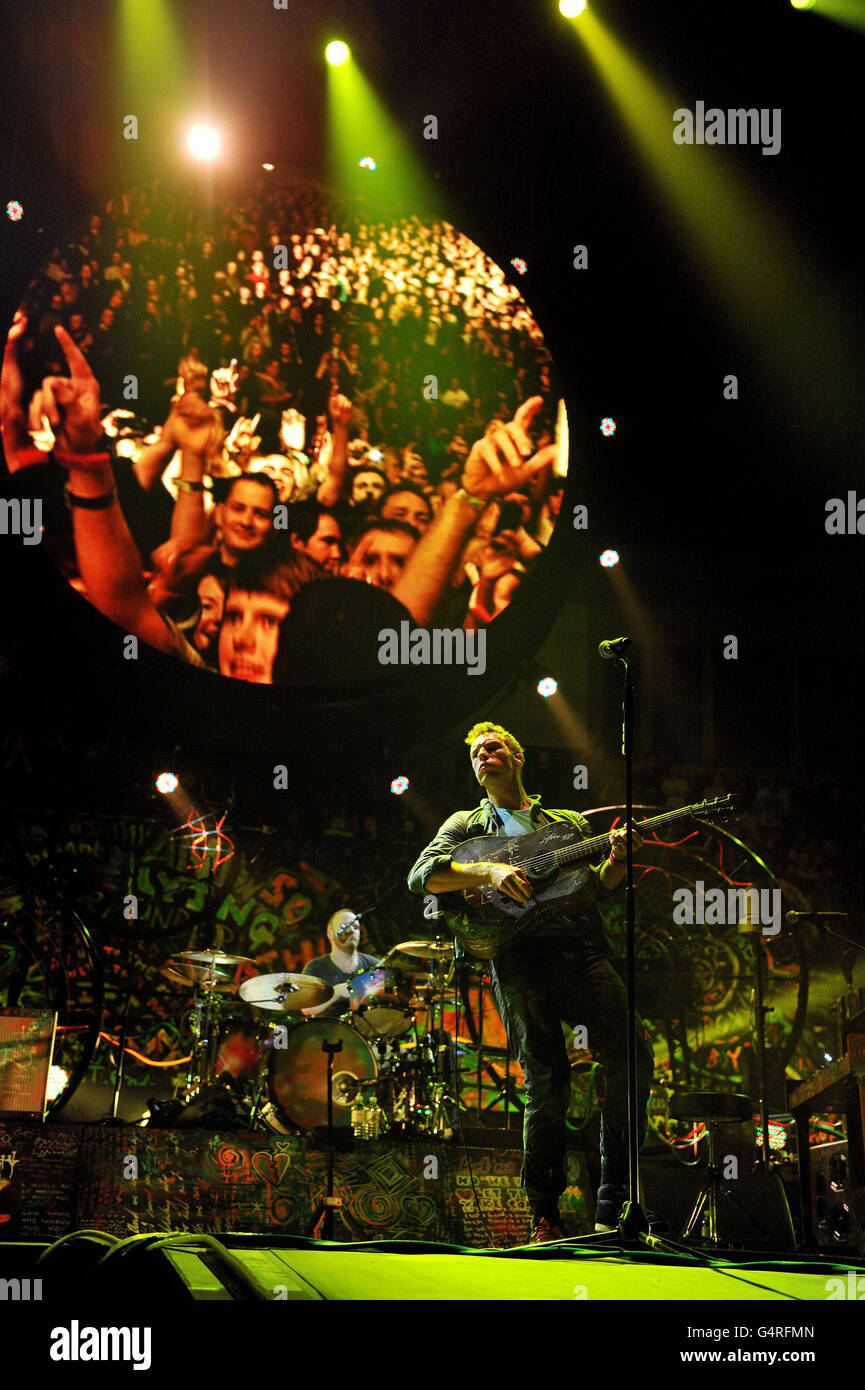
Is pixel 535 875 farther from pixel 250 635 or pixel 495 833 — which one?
pixel 250 635

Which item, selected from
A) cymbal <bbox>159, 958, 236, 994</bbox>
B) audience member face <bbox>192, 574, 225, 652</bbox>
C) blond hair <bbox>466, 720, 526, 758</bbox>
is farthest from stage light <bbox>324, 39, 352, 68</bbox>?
cymbal <bbox>159, 958, 236, 994</bbox>

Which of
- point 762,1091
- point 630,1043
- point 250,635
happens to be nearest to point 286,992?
point 762,1091

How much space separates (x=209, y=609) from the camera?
23.2ft

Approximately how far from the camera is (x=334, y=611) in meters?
7.29

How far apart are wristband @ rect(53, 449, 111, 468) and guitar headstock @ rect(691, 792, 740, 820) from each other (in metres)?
4.51

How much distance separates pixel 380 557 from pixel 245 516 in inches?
35.1

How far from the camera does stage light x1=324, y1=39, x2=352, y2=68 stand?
7586 millimetres

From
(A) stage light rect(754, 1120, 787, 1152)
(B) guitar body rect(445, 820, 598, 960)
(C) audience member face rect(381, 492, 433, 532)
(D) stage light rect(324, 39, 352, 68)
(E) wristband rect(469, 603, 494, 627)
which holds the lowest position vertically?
(A) stage light rect(754, 1120, 787, 1152)

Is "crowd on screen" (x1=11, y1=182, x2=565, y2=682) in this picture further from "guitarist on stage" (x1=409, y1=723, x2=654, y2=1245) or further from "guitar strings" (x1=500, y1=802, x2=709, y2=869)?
"guitarist on stage" (x1=409, y1=723, x2=654, y2=1245)

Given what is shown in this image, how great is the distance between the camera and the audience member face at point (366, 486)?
24.5 ft

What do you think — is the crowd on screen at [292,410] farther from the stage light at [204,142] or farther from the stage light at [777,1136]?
the stage light at [777,1136]
